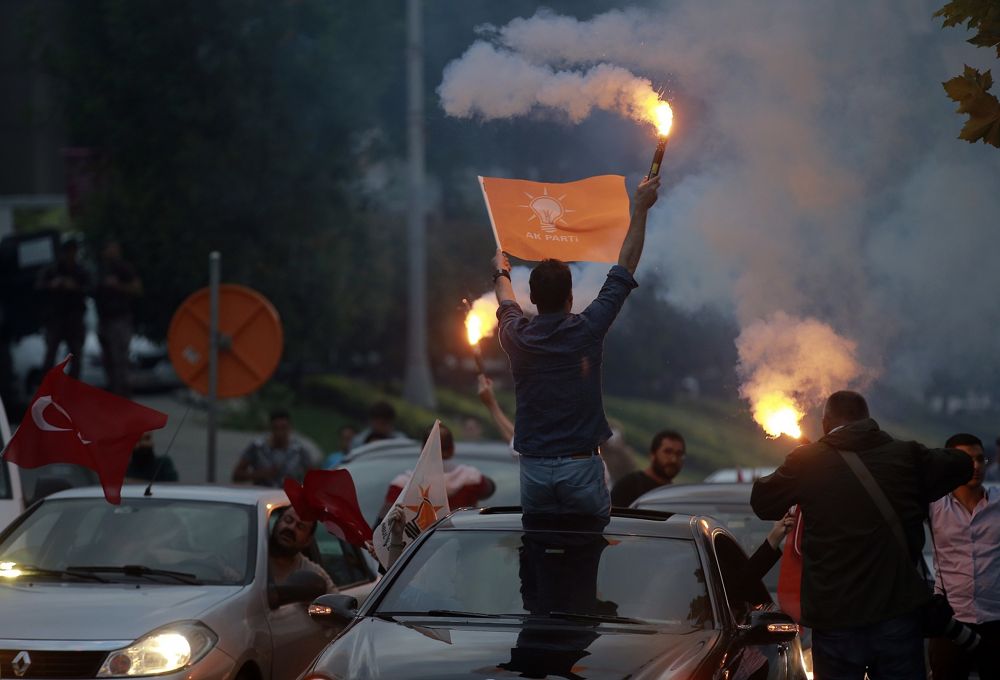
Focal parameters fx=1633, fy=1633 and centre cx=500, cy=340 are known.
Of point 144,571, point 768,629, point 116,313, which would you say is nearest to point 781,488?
point 768,629

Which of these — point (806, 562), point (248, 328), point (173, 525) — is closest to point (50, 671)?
point (173, 525)

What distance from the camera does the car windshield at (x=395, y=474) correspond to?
11055 mm

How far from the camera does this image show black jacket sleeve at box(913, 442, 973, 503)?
624cm

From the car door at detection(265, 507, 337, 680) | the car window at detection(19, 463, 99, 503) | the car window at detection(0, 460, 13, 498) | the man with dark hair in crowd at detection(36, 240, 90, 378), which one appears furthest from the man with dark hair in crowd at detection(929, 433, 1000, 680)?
the man with dark hair in crowd at detection(36, 240, 90, 378)

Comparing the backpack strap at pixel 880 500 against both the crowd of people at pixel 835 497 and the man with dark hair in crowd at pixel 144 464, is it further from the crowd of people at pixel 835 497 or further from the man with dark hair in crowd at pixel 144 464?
the man with dark hair in crowd at pixel 144 464

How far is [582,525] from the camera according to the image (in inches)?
260

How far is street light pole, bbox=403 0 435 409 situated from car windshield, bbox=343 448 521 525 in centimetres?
998

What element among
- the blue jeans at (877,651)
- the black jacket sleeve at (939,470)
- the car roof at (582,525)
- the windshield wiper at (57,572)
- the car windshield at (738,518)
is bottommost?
the blue jeans at (877,651)

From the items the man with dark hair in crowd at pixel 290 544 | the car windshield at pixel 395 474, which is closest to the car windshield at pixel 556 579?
the man with dark hair in crowd at pixel 290 544

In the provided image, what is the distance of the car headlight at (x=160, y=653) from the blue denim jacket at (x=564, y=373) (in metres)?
1.61

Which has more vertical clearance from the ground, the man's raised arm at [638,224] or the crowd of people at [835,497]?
the man's raised arm at [638,224]

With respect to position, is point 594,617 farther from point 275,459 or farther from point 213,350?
point 275,459

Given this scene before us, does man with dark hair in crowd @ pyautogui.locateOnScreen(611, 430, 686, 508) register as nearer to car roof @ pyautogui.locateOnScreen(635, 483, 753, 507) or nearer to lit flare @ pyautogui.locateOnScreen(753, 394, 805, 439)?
car roof @ pyautogui.locateOnScreen(635, 483, 753, 507)

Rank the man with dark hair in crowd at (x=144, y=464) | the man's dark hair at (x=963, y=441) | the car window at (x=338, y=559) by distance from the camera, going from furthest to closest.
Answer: the man with dark hair in crowd at (x=144, y=464) → the car window at (x=338, y=559) → the man's dark hair at (x=963, y=441)
